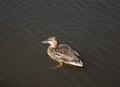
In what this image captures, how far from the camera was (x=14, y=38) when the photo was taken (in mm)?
11016

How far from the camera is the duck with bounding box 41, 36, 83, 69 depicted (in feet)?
32.8

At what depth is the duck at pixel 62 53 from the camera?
10.0m

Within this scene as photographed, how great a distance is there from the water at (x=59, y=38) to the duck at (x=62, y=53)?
22cm

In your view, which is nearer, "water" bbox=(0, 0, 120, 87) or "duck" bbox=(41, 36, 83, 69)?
"water" bbox=(0, 0, 120, 87)

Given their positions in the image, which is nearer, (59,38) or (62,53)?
(62,53)

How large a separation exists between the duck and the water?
219 millimetres

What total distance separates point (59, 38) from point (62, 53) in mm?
934

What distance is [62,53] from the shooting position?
1038 cm

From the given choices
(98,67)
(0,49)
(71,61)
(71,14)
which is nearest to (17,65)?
(0,49)

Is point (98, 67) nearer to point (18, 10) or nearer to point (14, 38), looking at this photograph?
point (14, 38)

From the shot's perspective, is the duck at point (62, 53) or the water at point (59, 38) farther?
the duck at point (62, 53)

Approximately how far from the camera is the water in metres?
9.52

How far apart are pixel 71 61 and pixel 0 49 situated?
2.56 m

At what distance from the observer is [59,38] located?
11133 mm
